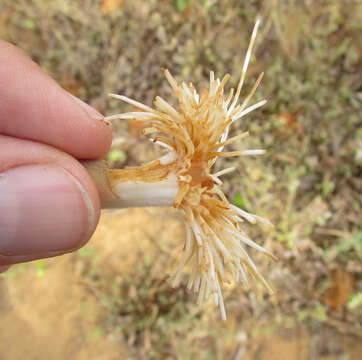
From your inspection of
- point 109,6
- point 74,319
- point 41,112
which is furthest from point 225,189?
point 109,6

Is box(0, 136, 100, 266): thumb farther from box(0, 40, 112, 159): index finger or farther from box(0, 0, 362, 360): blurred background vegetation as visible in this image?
box(0, 0, 362, 360): blurred background vegetation

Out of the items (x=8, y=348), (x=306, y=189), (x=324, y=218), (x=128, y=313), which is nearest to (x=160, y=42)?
(x=306, y=189)

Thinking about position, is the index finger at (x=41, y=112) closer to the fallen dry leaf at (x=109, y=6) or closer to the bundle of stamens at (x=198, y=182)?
the bundle of stamens at (x=198, y=182)

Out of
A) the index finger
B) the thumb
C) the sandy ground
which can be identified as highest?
the index finger

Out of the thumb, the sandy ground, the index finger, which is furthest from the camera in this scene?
the sandy ground

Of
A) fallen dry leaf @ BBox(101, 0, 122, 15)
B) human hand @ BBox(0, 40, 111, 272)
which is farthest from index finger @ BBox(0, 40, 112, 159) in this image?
fallen dry leaf @ BBox(101, 0, 122, 15)
